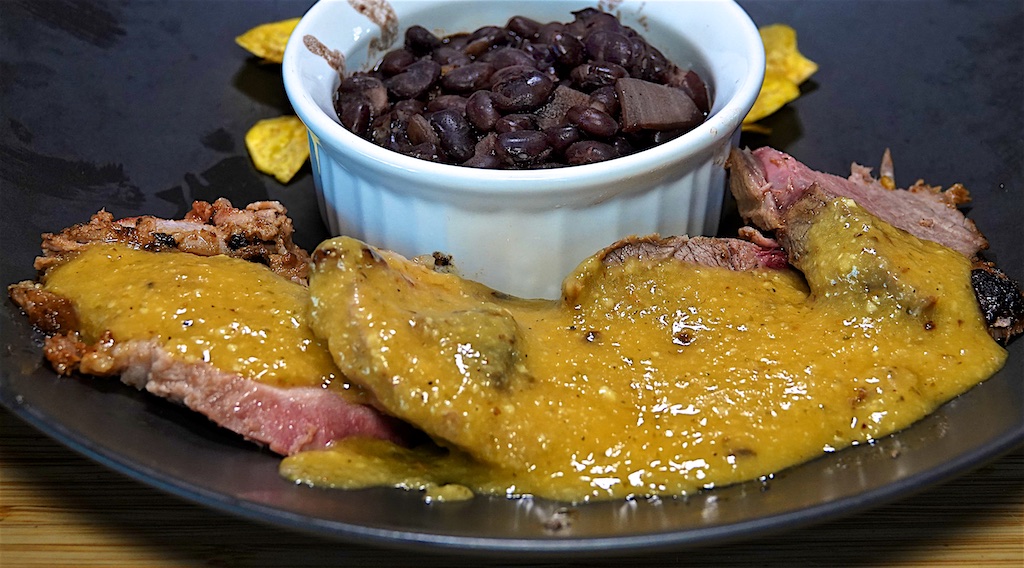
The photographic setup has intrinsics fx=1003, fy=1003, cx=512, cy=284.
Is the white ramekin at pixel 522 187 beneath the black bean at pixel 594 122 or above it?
beneath

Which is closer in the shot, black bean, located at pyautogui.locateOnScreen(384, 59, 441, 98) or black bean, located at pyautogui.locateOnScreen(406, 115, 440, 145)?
black bean, located at pyautogui.locateOnScreen(406, 115, 440, 145)

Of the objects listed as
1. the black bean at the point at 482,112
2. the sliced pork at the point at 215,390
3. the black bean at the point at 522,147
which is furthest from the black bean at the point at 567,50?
the sliced pork at the point at 215,390

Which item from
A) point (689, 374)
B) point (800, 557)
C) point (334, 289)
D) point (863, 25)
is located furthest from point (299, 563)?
point (863, 25)

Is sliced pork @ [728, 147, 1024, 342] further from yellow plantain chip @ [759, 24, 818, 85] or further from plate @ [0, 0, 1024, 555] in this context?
yellow plantain chip @ [759, 24, 818, 85]

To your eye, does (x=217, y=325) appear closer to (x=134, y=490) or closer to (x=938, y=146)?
(x=134, y=490)

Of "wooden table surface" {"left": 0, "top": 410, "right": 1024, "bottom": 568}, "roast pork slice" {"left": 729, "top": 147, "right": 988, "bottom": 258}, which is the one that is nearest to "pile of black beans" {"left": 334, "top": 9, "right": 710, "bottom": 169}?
"roast pork slice" {"left": 729, "top": 147, "right": 988, "bottom": 258}

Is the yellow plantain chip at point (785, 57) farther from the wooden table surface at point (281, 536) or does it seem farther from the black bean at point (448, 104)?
the wooden table surface at point (281, 536)

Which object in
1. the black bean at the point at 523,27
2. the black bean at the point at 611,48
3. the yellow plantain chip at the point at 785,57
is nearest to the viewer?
the black bean at the point at 611,48
